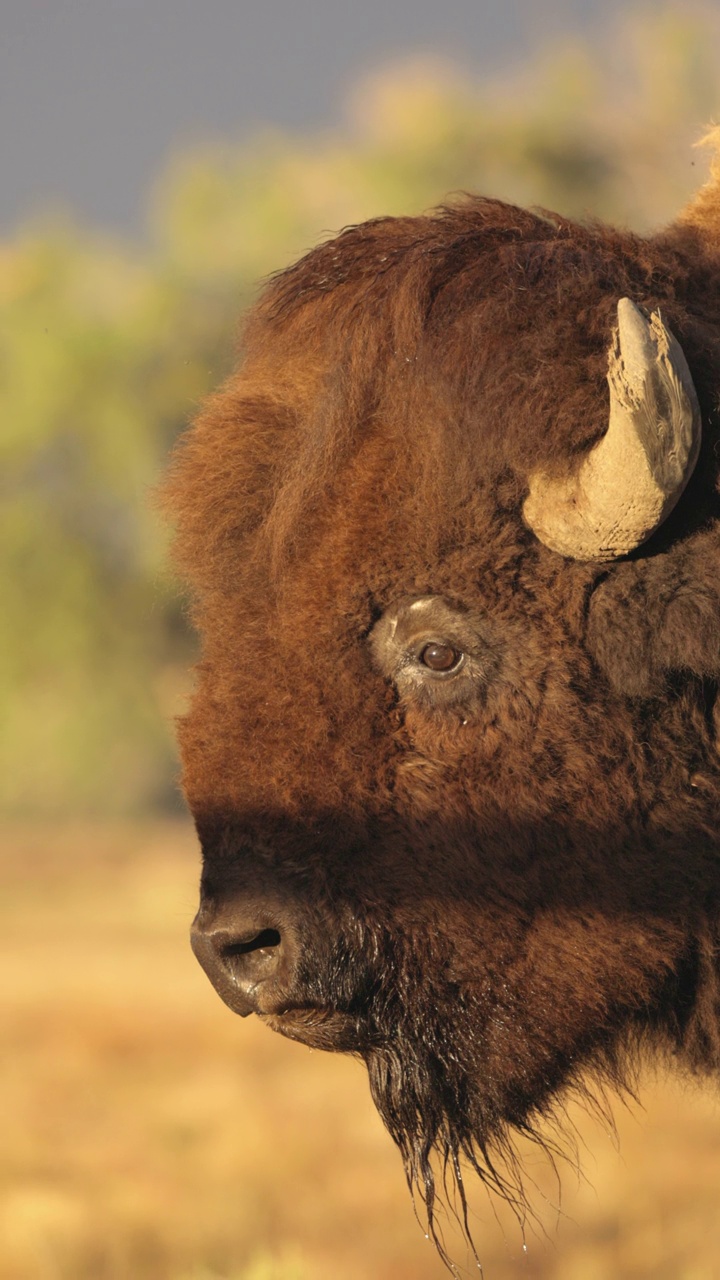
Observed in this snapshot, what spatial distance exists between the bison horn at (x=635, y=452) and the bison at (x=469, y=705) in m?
0.02

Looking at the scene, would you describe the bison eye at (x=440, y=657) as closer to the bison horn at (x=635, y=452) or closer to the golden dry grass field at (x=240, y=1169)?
the bison horn at (x=635, y=452)

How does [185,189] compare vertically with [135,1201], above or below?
above

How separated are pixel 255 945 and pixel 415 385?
4.25 ft

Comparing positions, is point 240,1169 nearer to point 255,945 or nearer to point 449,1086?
point 449,1086

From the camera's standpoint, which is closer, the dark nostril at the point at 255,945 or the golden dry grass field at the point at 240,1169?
the dark nostril at the point at 255,945

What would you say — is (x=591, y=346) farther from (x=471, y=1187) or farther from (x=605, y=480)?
(x=471, y=1187)

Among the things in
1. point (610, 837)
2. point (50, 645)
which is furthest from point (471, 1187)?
point (50, 645)

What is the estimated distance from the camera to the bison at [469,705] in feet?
10.4

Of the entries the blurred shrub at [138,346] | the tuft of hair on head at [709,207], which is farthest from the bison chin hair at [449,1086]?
the blurred shrub at [138,346]

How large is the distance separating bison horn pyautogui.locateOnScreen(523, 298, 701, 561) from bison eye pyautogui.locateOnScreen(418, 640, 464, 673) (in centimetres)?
37

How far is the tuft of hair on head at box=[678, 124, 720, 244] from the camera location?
3961mm

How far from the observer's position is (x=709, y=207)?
4.14 meters

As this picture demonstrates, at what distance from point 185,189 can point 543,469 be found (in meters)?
18.2

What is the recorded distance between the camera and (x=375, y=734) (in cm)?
324
